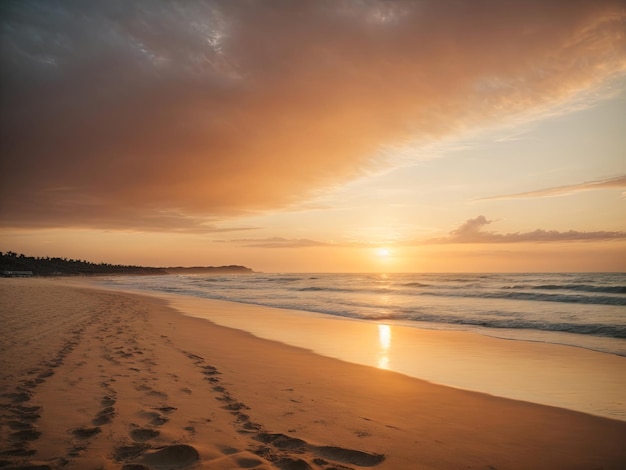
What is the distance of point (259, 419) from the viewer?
4.99 metres

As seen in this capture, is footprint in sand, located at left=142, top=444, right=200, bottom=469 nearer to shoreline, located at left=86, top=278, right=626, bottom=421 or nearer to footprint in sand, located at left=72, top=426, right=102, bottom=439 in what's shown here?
footprint in sand, located at left=72, top=426, right=102, bottom=439

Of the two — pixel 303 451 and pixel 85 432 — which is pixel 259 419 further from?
pixel 85 432

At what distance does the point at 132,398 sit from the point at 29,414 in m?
1.19

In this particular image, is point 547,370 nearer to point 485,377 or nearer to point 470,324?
point 485,377

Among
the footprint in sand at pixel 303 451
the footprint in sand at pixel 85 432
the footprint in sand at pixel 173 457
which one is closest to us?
the footprint in sand at pixel 173 457

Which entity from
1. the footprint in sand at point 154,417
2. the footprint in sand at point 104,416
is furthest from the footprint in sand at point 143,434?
the footprint in sand at point 104,416

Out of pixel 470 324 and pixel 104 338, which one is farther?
pixel 470 324

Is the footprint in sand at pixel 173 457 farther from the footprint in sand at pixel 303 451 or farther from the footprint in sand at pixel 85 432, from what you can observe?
the footprint in sand at pixel 85 432

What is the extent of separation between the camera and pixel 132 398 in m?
5.50

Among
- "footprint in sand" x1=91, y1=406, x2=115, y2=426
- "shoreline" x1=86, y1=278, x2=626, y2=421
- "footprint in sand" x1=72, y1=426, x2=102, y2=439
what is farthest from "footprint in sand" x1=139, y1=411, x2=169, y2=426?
"shoreline" x1=86, y1=278, x2=626, y2=421

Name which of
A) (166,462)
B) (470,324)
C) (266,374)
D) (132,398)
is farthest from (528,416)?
(470,324)

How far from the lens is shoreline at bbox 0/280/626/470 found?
12.9 feet

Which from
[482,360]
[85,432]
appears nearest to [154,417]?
[85,432]

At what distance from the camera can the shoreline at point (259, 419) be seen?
3.94 m
